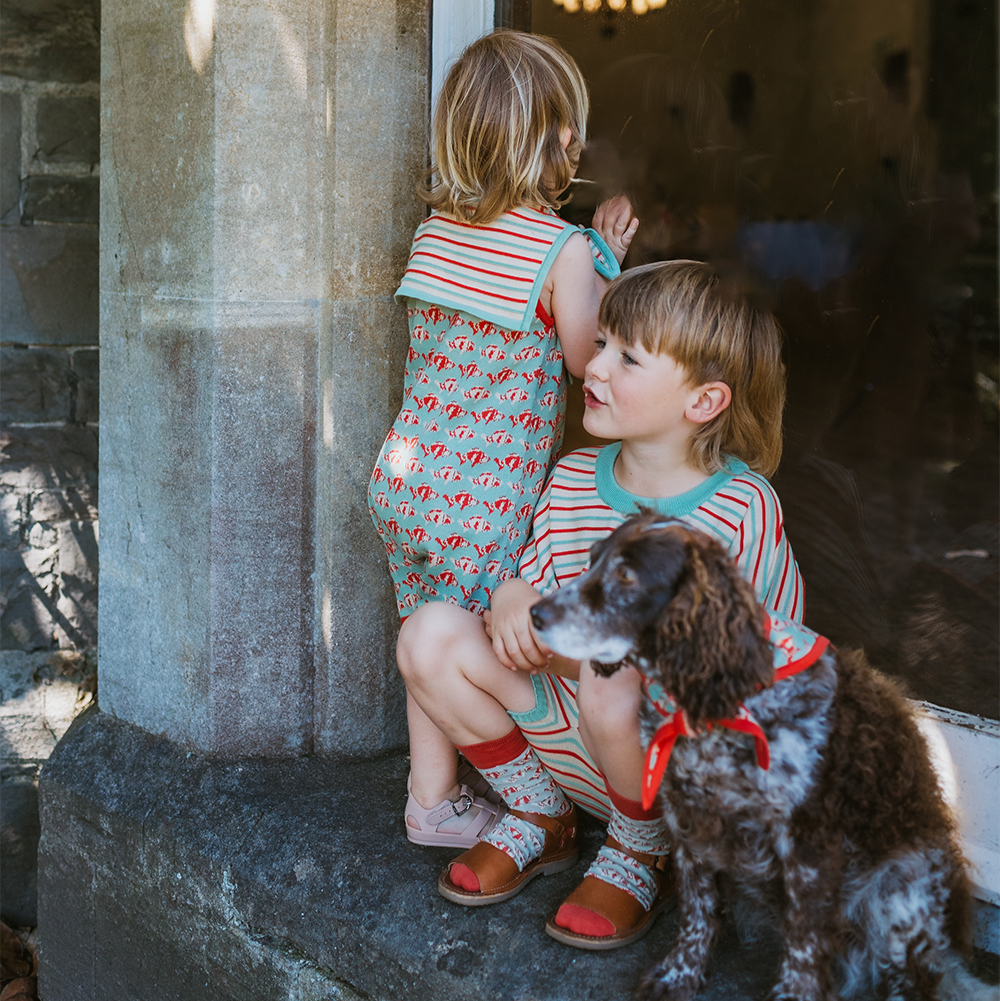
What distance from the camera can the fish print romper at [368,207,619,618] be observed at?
232cm

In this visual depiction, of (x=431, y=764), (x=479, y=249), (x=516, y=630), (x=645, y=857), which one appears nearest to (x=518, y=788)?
(x=431, y=764)

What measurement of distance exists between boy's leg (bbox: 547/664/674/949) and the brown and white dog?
0.32 feet

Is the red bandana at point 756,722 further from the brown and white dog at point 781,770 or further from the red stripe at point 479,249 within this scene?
the red stripe at point 479,249

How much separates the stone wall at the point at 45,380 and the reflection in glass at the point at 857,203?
1437mm

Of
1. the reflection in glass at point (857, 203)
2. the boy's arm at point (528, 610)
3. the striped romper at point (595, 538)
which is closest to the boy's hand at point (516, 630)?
the boy's arm at point (528, 610)

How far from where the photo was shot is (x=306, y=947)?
7.84 feet

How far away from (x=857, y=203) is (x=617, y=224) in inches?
35.4

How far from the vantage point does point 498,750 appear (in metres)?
2.33

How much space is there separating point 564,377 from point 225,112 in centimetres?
102

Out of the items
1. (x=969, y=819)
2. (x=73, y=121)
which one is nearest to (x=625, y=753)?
(x=969, y=819)

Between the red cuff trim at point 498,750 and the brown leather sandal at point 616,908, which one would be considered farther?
the red cuff trim at point 498,750

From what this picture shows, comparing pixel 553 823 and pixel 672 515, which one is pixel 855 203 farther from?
pixel 553 823

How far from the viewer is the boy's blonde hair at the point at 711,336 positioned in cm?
212

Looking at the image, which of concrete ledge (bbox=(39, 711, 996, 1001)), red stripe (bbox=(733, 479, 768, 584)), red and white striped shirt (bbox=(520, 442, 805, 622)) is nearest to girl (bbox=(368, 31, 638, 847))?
red and white striped shirt (bbox=(520, 442, 805, 622))
